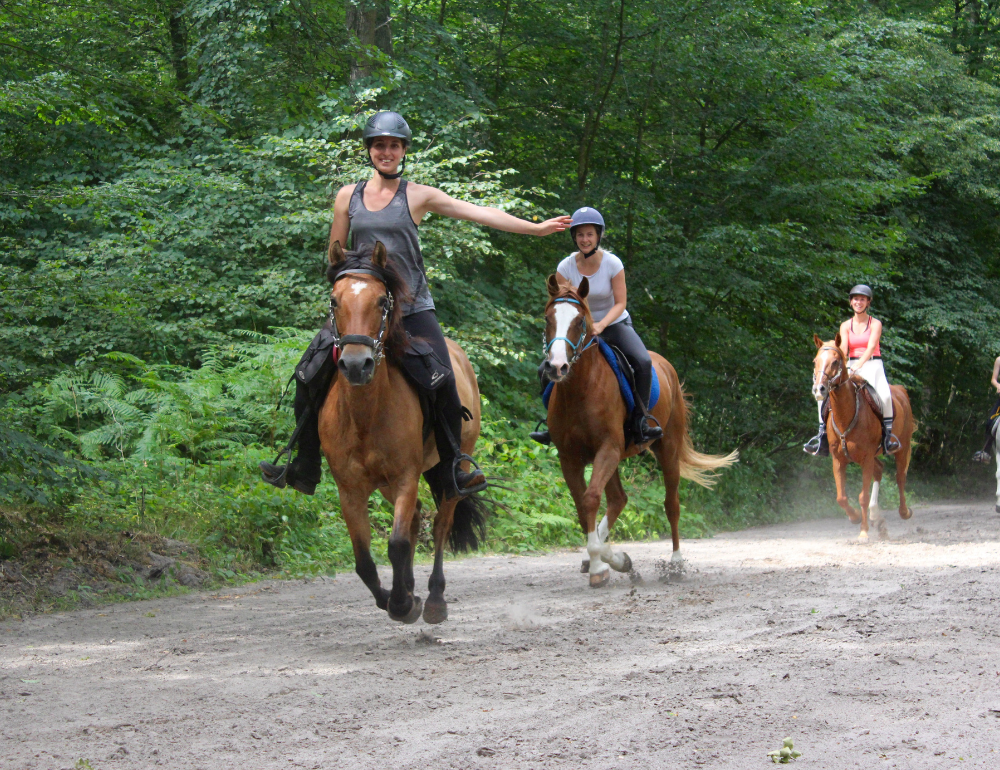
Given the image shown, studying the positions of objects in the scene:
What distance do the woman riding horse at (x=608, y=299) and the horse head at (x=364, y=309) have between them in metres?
3.01

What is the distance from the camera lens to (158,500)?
9.44m

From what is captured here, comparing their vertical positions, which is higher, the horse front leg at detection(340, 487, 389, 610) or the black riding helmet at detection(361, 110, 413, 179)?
the black riding helmet at detection(361, 110, 413, 179)

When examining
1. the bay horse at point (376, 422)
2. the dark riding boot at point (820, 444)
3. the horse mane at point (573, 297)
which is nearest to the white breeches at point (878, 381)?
the dark riding boot at point (820, 444)

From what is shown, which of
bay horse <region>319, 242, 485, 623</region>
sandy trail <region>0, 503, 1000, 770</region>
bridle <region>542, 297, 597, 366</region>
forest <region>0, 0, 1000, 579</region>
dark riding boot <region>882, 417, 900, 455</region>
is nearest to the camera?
sandy trail <region>0, 503, 1000, 770</region>

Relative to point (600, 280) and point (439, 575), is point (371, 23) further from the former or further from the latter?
point (439, 575)

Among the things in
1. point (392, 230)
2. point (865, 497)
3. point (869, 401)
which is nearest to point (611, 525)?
point (392, 230)

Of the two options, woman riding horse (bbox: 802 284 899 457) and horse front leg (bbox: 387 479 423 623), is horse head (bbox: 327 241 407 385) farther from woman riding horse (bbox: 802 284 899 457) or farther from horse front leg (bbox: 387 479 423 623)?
woman riding horse (bbox: 802 284 899 457)

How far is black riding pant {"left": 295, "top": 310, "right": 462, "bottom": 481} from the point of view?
606 centimetres

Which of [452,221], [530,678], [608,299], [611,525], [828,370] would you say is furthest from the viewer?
[452,221]

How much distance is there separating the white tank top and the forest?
329 cm

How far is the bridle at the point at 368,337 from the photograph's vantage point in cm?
521

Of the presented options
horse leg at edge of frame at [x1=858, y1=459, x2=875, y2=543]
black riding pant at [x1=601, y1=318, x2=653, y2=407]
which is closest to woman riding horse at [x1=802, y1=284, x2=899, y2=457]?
horse leg at edge of frame at [x1=858, y1=459, x2=875, y2=543]

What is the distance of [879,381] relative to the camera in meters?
13.4

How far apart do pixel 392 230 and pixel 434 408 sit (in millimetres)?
1131
